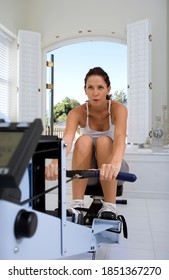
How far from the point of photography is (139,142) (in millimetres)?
3895

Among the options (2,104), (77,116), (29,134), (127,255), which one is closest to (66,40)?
(2,104)

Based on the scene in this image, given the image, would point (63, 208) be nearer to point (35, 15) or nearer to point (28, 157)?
point (28, 157)

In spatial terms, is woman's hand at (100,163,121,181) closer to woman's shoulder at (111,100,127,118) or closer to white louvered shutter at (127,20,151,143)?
woman's shoulder at (111,100,127,118)

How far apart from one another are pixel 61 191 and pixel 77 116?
908 mm

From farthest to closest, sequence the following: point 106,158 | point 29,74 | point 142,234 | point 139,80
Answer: point 29,74 < point 139,80 < point 142,234 < point 106,158

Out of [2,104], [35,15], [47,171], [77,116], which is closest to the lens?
[47,171]

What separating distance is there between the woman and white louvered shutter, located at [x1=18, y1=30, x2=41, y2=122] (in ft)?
8.82

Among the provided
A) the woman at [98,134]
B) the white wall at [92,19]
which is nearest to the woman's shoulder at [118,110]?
the woman at [98,134]

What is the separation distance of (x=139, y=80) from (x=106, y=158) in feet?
8.36

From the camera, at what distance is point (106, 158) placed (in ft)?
5.19

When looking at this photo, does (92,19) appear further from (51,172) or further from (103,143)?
(51,172)

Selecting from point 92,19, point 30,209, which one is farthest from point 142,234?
point 92,19

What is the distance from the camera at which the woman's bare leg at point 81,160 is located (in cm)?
156

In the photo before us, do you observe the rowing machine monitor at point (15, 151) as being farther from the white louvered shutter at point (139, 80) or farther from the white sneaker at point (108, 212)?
the white louvered shutter at point (139, 80)
